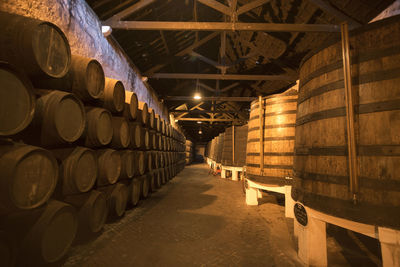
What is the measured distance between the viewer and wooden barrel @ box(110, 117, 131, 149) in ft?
11.6

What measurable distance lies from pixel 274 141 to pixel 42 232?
3.75m

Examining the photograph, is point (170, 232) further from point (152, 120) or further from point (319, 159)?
point (152, 120)

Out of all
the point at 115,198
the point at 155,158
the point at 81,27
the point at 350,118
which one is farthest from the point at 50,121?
the point at 155,158

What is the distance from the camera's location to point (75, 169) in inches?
89.6

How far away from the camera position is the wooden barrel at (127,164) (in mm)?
3736

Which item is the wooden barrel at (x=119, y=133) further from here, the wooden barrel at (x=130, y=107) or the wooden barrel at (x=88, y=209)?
the wooden barrel at (x=88, y=209)

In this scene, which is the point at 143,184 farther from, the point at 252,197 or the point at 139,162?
the point at 252,197

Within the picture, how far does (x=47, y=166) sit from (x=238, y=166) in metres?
7.41

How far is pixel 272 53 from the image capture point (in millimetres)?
8398

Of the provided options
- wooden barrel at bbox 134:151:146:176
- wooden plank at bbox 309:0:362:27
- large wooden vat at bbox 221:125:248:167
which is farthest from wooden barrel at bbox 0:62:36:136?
large wooden vat at bbox 221:125:248:167

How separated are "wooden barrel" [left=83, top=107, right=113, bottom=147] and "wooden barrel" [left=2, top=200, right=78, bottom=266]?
102 centimetres

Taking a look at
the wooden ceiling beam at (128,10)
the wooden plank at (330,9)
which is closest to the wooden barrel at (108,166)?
the wooden ceiling beam at (128,10)

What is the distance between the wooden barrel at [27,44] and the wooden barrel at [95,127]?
0.87 meters

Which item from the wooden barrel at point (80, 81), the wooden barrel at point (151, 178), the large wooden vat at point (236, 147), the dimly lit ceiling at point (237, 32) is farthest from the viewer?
the large wooden vat at point (236, 147)
